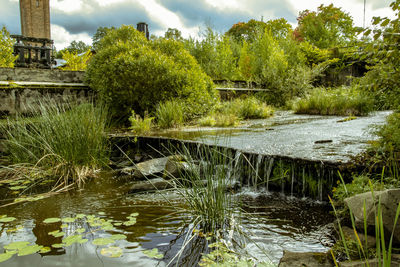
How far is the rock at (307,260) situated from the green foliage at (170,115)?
562cm

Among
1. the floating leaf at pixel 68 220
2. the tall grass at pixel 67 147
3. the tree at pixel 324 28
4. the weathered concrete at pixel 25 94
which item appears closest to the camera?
the floating leaf at pixel 68 220

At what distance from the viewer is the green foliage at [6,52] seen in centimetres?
1314

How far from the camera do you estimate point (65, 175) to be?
4.05m

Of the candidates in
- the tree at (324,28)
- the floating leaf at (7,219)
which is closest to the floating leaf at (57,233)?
the floating leaf at (7,219)

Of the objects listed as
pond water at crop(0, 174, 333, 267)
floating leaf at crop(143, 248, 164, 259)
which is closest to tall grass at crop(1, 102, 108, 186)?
pond water at crop(0, 174, 333, 267)

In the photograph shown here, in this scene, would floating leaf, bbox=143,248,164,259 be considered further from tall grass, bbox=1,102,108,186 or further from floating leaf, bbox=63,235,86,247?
tall grass, bbox=1,102,108,186

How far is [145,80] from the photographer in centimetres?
749

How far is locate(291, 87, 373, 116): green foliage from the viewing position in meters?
9.78

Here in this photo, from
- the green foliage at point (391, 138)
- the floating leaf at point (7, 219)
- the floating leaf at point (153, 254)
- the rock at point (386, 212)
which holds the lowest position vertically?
the floating leaf at point (153, 254)

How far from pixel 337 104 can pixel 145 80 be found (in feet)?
21.9

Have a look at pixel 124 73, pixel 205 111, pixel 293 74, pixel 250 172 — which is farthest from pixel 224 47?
pixel 250 172

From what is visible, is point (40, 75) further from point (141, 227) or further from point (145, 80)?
point (141, 227)

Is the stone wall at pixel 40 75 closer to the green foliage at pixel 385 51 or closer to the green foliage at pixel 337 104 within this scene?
A: the green foliage at pixel 337 104

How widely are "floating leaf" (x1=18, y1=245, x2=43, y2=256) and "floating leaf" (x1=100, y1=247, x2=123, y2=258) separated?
0.46 metres
